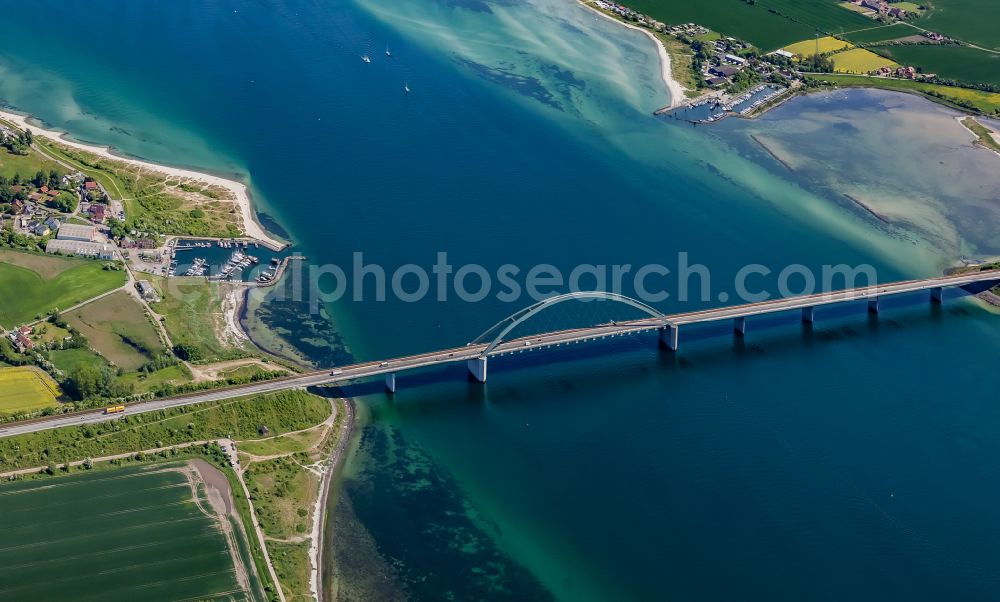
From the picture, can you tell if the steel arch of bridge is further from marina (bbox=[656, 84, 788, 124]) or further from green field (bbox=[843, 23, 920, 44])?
green field (bbox=[843, 23, 920, 44])

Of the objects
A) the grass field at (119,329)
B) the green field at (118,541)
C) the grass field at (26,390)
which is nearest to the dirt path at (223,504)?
the green field at (118,541)

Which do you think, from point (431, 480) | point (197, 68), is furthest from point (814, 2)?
point (431, 480)

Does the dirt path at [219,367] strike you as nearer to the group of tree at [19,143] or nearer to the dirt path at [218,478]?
the dirt path at [218,478]

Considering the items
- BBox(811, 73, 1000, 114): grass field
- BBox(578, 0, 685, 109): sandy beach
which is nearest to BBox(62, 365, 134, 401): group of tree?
BBox(578, 0, 685, 109): sandy beach

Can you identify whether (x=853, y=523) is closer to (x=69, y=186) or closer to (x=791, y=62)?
(x=69, y=186)

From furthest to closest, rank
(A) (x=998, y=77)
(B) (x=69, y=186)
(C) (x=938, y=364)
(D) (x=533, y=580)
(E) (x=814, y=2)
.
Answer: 1. (E) (x=814, y=2)
2. (A) (x=998, y=77)
3. (B) (x=69, y=186)
4. (C) (x=938, y=364)
5. (D) (x=533, y=580)
